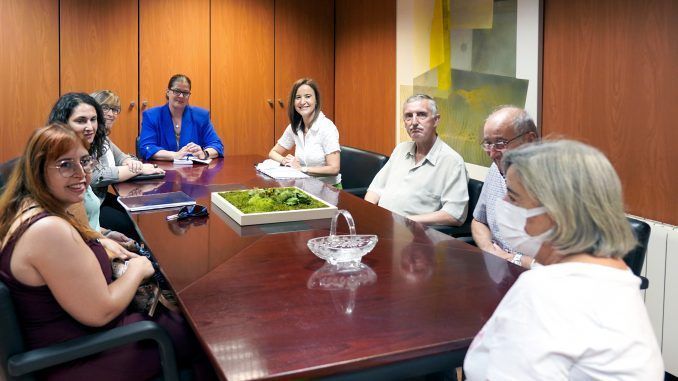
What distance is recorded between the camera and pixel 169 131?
179 inches

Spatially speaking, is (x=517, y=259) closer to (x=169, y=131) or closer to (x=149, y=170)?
(x=149, y=170)

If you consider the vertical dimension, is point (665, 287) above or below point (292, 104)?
below

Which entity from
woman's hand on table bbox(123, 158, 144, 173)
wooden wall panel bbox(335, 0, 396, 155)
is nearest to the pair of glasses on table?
woman's hand on table bbox(123, 158, 144, 173)

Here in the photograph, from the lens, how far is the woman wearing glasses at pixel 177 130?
4.39 meters

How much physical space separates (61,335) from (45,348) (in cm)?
6

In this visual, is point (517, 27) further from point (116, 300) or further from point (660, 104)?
point (116, 300)

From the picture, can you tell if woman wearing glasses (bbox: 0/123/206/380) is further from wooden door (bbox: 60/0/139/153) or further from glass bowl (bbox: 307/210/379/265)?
wooden door (bbox: 60/0/139/153)

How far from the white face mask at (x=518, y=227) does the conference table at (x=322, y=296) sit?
241 mm

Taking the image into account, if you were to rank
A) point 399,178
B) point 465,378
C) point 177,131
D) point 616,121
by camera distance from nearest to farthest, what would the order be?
point 465,378 → point 616,121 → point 399,178 → point 177,131

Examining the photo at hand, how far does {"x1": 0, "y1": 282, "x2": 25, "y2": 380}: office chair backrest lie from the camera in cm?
153

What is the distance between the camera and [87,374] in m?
1.64

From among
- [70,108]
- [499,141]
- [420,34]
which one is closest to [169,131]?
[70,108]

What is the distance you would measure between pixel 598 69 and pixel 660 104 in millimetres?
437

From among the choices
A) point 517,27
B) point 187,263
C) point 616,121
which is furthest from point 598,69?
point 187,263
